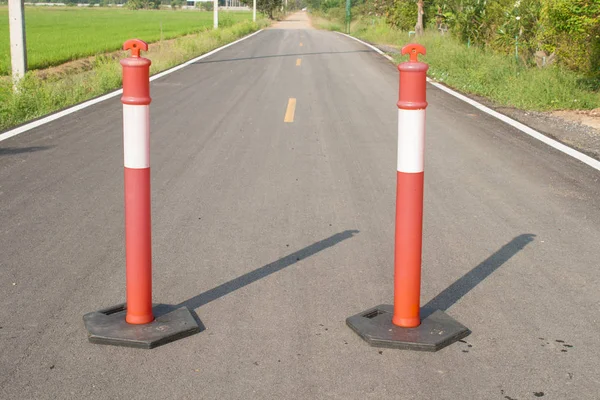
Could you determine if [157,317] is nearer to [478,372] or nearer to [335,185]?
[478,372]

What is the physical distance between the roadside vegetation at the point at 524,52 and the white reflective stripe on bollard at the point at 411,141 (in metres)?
8.42

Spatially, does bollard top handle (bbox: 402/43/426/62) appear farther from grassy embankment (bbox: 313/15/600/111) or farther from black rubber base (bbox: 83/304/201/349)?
grassy embankment (bbox: 313/15/600/111)

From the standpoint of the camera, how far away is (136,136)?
3.89 meters

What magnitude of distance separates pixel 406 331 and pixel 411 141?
3.15 feet

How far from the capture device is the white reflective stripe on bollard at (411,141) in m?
3.87

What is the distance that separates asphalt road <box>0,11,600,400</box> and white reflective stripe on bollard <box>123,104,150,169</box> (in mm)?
913

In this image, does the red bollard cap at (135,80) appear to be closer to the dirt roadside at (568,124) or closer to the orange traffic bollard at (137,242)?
Answer: the orange traffic bollard at (137,242)

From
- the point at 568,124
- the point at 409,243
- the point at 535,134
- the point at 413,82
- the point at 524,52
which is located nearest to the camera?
the point at 413,82

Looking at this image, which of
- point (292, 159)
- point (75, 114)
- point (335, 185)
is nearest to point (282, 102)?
point (75, 114)

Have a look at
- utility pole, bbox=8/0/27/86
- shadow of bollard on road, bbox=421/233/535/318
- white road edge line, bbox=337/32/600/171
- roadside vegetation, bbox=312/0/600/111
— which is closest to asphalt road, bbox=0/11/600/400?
shadow of bollard on road, bbox=421/233/535/318

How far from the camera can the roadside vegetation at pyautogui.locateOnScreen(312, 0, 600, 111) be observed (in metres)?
12.3

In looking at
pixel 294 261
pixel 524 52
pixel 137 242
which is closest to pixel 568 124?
pixel 524 52

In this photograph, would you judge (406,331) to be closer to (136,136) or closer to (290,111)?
(136,136)

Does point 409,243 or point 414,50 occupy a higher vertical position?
point 414,50
